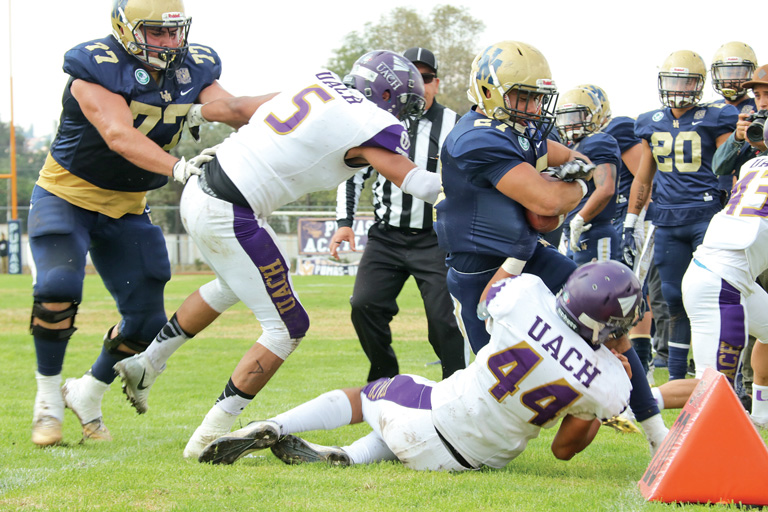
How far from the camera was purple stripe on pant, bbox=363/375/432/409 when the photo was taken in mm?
3164

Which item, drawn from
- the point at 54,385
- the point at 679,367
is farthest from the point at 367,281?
the point at 679,367

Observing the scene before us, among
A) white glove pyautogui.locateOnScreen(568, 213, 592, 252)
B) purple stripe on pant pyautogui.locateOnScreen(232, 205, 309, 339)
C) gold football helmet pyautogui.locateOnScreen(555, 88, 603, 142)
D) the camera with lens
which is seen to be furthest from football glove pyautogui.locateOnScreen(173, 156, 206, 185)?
gold football helmet pyautogui.locateOnScreen(555, 88, 603, 142)

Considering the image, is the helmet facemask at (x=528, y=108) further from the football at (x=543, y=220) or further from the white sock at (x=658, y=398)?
the white sock at (x=658, y=398)

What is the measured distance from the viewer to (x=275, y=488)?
2.83 m

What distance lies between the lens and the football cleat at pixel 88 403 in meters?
4.10

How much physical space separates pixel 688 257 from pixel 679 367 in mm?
807

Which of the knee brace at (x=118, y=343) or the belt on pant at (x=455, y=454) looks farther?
the knee brace at (x=118, y=343)

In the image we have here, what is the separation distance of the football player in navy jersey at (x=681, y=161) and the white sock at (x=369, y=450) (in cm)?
281

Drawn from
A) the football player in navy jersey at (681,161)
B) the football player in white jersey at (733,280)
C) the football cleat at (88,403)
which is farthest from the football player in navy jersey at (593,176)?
the football cleat at (88,403)

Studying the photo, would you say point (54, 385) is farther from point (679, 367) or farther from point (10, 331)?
point (10, 331)

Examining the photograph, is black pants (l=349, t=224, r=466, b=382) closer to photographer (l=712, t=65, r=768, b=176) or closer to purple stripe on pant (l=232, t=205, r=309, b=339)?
purple stripe on pant (l=232, t=205, r=309, b=339)

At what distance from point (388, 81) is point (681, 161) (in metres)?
2.85

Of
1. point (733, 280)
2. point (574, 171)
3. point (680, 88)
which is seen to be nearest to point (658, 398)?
point (733, 280)

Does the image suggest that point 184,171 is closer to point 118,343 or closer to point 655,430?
point 118,343
